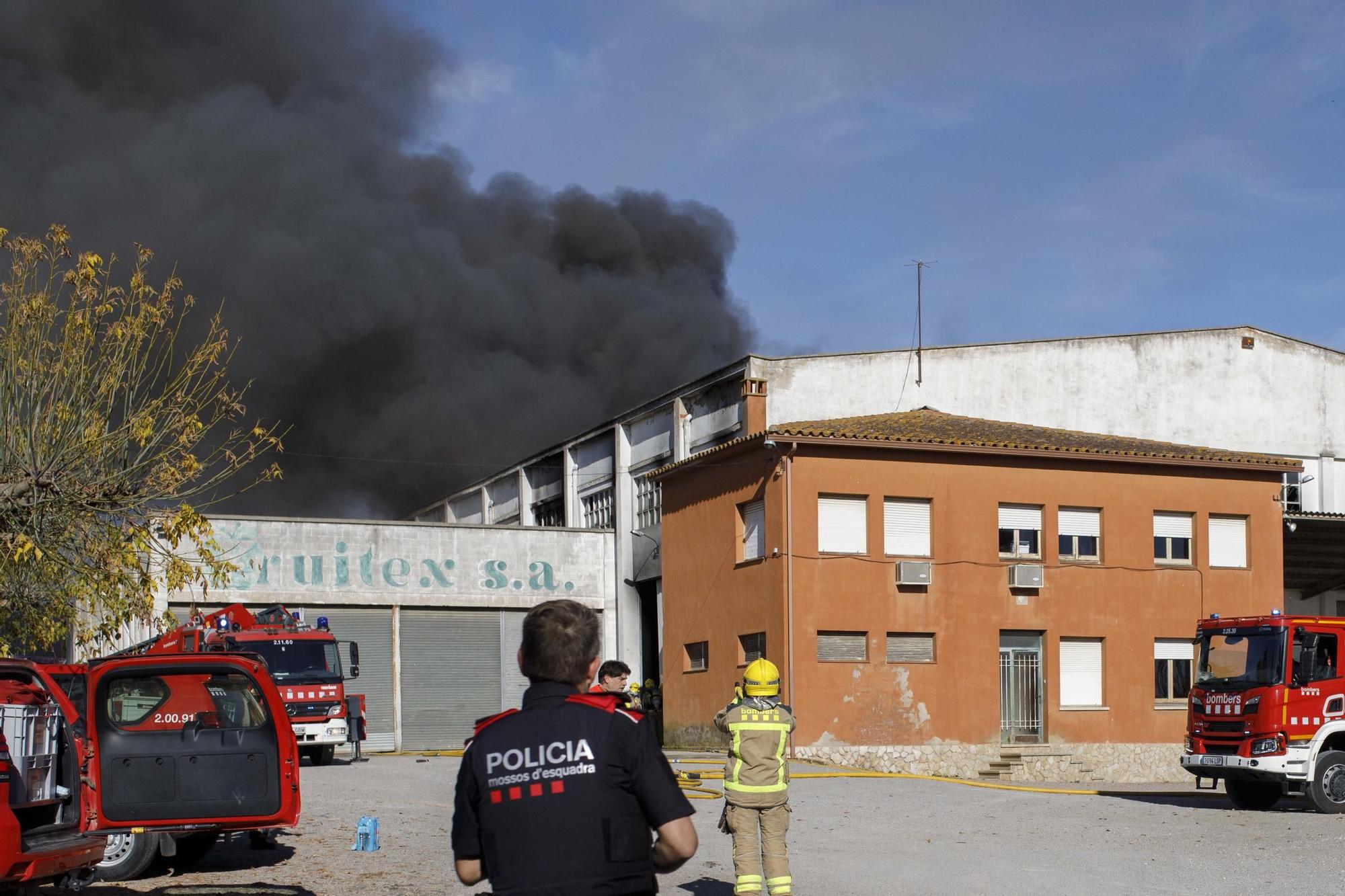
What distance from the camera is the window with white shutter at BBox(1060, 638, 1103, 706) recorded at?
1131 inches

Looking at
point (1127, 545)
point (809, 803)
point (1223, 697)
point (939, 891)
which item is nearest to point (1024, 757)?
point (1127, 545)

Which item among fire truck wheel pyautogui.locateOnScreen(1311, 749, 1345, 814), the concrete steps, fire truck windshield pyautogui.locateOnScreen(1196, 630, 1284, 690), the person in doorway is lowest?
the concrete steps

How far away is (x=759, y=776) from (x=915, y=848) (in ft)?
17.3

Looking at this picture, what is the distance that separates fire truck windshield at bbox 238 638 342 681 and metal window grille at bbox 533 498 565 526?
50.2ft

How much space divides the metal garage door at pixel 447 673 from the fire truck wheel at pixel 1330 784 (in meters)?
18.9

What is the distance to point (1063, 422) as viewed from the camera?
3512 centimetres

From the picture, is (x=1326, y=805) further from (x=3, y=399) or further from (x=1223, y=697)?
(x=3, y=399)

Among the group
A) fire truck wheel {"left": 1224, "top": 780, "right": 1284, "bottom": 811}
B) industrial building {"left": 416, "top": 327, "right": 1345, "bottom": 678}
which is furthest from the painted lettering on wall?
fire truck wheel {"left": 1224, "top": 780, "right": 1284, "bottom": 811}

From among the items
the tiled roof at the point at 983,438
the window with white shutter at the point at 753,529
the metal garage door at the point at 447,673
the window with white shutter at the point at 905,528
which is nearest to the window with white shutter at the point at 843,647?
the window with white shutter at the point at 905,528

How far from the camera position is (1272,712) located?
1827 centimetres

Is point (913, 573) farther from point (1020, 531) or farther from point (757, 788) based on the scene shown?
point (757, 788)

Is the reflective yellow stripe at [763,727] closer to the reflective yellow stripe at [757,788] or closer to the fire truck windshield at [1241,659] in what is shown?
the reflective yellow stripe at [757,788]

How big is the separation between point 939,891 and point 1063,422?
25.6 metres

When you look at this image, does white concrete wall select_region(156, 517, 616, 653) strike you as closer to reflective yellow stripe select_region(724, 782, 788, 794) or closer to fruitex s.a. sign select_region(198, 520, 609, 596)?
fruitex s.a. sign select_region(198, 520, 609, 596)
